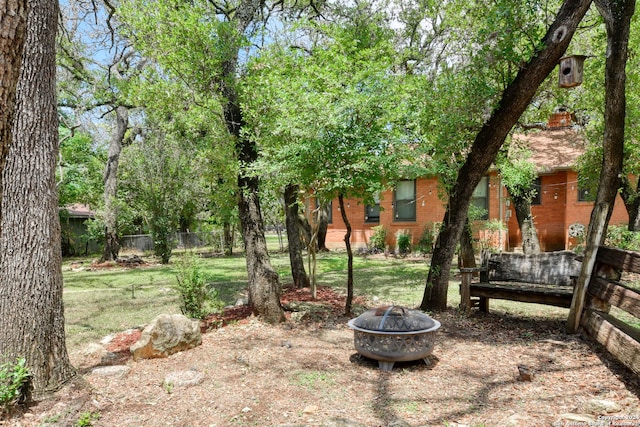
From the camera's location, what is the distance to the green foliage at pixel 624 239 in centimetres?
934

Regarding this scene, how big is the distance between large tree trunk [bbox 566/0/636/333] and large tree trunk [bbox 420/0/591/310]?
387 mm

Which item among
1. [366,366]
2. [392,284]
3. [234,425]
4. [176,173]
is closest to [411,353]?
[366,366]

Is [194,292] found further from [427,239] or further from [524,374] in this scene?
[427,239]

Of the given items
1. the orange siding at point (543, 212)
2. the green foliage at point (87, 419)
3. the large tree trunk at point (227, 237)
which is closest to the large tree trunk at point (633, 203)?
the orange siding at point (543, 212)

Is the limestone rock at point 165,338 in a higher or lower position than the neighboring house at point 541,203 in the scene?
lower

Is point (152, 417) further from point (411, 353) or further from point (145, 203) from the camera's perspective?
point (145, 203)

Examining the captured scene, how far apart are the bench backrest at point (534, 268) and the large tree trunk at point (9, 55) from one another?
6910 mm

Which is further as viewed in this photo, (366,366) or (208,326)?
(208,326)

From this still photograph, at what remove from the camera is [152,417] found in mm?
3461

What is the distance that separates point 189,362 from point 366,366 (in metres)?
2.07

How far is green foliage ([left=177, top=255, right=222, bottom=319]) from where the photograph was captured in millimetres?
6453

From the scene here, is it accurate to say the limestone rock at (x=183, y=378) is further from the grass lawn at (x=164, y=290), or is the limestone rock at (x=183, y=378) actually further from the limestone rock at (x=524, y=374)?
the limestone rock at (x=524, y=374)

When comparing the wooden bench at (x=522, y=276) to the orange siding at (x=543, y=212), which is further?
the orange siding at (x=543, y=212)

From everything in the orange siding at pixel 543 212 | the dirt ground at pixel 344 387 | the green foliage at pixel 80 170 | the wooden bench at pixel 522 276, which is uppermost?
the green foliage at pixel 80 170
